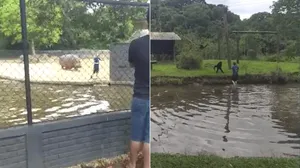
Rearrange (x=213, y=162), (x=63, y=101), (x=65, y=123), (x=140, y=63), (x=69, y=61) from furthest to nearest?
(x=63, y=101) → (x=69, y=61) → (x=65, y=123) → (x=213, y=162) → (x=140, y=63)

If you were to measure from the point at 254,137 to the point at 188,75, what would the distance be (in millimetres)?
469

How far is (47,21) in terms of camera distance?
2225mm

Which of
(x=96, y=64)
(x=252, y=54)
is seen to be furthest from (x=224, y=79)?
(x=96, y=64)

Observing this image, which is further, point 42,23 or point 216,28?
point 42,23

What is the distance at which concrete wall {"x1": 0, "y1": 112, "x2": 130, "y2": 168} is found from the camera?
79.7 inches

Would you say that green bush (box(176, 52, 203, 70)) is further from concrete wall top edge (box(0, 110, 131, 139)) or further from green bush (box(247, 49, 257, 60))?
concrete wall top edge (box(0, 110, 131, 139))

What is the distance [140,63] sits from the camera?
1.60 metres

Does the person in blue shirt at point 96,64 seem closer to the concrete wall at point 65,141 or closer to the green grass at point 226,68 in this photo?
the concrete wall at point 65,141

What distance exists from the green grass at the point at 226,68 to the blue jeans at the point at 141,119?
0.76 feet

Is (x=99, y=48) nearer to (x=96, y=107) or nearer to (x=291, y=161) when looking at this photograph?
(x=96, y=107)

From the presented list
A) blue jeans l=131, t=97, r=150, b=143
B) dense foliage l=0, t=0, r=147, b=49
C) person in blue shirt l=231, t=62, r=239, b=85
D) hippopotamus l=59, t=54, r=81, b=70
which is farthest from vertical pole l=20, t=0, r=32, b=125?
person in blue shirt l=231, t=62, r=239, b=85

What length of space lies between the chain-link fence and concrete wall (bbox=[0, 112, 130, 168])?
112 mm

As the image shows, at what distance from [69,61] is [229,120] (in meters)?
1.05

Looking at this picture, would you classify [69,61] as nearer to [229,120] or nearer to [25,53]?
[25,53]
